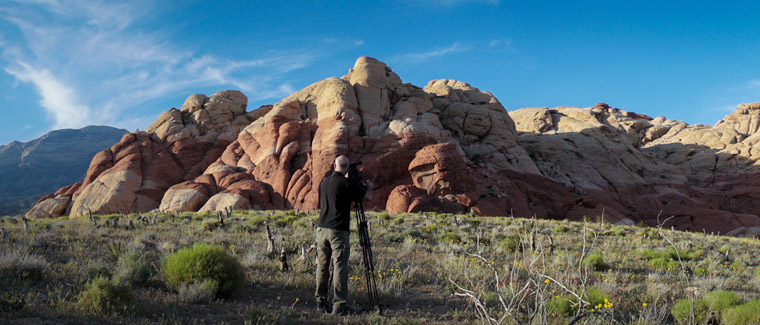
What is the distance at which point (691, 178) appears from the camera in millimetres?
56094

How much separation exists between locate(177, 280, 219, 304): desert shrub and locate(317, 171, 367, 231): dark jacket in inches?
71.1

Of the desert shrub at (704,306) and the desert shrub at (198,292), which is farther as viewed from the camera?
the desert shrub at (704,306)

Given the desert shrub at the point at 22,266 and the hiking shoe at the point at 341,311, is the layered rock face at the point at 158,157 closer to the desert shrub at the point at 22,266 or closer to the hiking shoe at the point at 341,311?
the desert shrub at the point at 22,266

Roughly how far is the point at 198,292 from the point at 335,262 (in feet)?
6.52

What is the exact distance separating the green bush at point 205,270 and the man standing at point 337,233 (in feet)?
4.68

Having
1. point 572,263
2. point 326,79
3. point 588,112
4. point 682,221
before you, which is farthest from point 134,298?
point 588,112

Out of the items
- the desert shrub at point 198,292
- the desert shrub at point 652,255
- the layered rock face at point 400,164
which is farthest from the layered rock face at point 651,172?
the desert shrub at point 198,292

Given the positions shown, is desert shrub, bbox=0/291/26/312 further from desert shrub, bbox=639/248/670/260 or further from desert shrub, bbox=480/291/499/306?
desert shrub, bbox=639/248/670/260

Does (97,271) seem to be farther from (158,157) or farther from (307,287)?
(158,157)

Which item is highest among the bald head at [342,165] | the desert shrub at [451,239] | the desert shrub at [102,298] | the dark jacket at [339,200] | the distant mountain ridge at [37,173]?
the distant mountain ridge at [37,173]

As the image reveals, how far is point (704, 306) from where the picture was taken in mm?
6621

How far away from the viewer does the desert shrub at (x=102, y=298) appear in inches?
203

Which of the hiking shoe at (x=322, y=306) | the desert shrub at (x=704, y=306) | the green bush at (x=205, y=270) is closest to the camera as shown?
the hiking shoe at (x=322, y=306)

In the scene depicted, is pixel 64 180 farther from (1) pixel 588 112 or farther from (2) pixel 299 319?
(2) pixel 299 319
